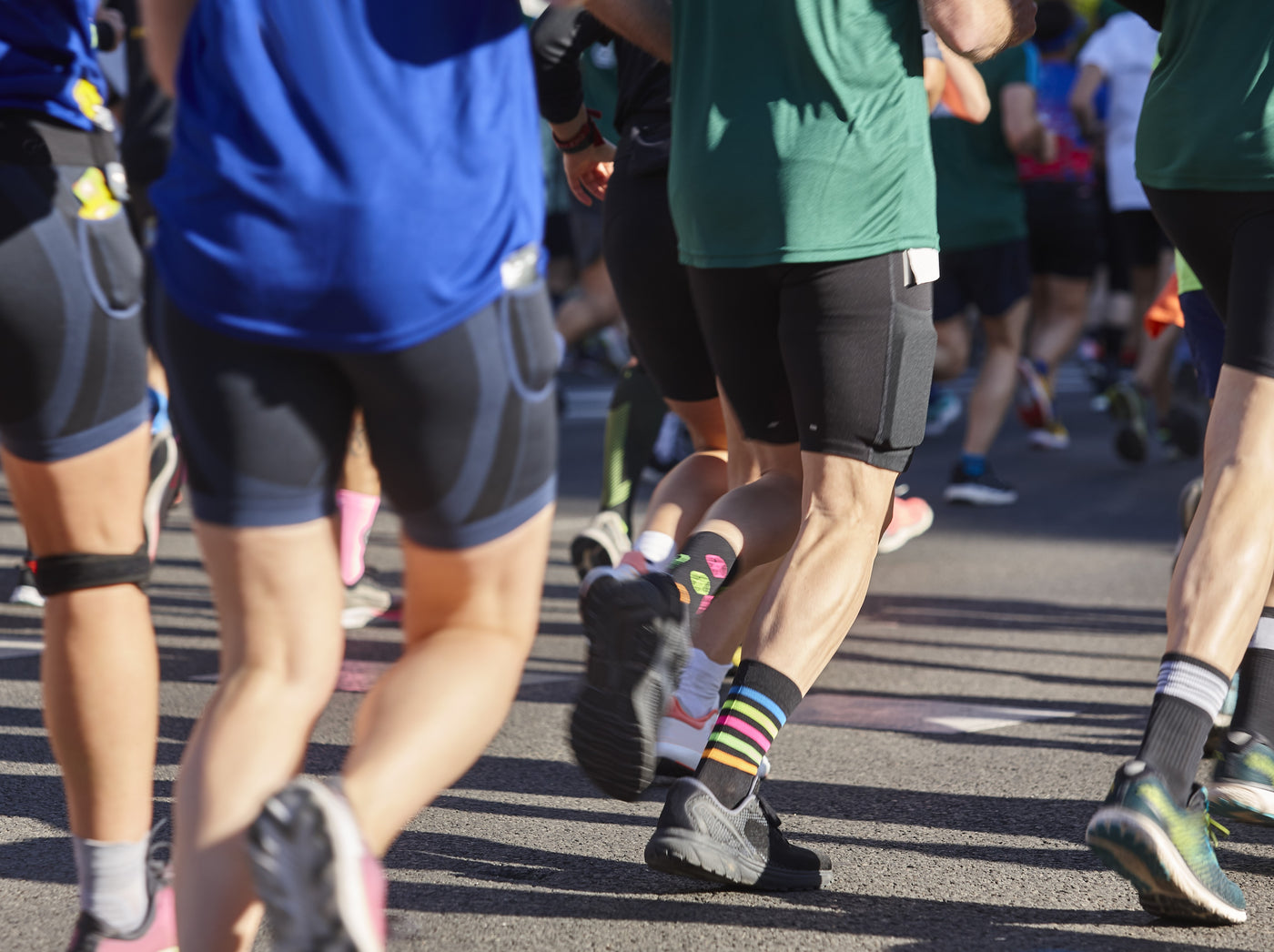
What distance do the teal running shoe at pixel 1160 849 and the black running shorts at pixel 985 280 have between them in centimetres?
513

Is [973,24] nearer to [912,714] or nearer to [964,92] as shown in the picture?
[964,92]

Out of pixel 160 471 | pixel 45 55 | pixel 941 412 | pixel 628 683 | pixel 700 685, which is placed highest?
pixel 45 55

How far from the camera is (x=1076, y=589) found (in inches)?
215

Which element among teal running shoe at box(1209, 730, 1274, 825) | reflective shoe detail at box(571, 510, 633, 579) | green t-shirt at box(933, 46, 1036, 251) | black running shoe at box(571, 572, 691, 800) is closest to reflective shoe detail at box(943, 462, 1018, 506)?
green t-shirt at box(933, 46, 1036, 251)

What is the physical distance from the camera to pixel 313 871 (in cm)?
154

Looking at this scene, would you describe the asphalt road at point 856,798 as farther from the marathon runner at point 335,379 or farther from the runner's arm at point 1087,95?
the runner's arm at point 1087,95

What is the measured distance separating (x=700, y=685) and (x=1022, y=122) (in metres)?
4.56

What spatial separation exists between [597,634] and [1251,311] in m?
1.11

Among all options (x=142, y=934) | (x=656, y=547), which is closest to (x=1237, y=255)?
(x=656, y=547)

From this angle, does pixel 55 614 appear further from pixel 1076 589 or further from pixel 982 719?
pixel 1076 589

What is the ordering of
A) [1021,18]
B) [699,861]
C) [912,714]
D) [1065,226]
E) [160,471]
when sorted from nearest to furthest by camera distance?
[699,861] < [1021,18] < [912,714] < [160,471] < [1065,226]

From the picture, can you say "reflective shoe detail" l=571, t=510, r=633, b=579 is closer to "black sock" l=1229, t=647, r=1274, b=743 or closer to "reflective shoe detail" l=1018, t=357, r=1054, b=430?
"black sock" l=1229, t=647, r=1274, b=743

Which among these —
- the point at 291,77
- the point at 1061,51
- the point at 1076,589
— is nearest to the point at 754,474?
the point at 291,77

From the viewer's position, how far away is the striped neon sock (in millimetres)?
2473
